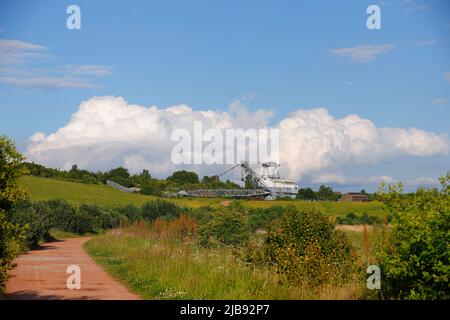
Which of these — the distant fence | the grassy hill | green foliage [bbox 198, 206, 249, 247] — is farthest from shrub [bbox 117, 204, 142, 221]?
the distant fence

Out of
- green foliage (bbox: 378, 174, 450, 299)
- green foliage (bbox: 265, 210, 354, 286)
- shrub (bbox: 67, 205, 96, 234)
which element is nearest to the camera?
green foliage (bbox: 378, 174, 450, 299)

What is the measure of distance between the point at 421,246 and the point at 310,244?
198 inches

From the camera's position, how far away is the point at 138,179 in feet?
305

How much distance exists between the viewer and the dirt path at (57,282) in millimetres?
13011

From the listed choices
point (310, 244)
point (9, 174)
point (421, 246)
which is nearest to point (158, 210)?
point (310, 244)

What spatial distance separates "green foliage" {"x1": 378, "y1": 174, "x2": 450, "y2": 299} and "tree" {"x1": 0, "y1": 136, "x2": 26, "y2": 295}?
243 inches

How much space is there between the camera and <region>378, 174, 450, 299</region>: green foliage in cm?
864

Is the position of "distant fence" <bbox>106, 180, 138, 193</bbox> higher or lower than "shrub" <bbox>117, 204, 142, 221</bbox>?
higher

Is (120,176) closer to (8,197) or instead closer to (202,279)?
(202,279)

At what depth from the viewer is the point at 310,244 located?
13.7 metres

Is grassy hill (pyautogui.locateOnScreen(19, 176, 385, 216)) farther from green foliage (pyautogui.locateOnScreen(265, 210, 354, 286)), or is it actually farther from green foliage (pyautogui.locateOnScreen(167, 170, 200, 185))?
green foliage (pyautogui.locateOnScreen(265, 210, 354, 286))

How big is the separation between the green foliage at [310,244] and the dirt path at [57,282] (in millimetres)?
3671

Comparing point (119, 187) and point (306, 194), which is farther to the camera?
point (119, 187)

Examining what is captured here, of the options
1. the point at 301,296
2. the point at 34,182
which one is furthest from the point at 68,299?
the point at 34,182
